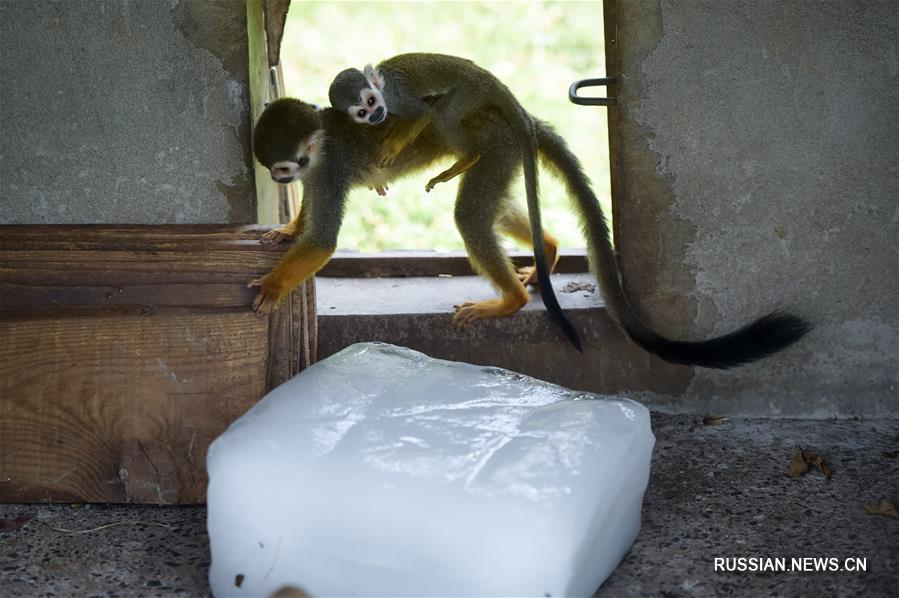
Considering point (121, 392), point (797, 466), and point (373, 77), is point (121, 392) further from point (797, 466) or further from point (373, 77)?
point (797, 466)

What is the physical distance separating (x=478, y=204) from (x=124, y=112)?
3.04 feet

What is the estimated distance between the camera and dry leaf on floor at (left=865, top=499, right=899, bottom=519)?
2.10 metres

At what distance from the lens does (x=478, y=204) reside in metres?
2.63

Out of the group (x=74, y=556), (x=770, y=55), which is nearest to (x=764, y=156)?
(x=770, y=55)

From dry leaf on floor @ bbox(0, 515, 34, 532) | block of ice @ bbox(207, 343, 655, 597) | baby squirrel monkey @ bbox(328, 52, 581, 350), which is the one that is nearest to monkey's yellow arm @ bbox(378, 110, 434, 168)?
baby squirrel monkey @ bbox(328, 52, 581, 350)

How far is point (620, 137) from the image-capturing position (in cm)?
253

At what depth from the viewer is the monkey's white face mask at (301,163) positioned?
2.26 m

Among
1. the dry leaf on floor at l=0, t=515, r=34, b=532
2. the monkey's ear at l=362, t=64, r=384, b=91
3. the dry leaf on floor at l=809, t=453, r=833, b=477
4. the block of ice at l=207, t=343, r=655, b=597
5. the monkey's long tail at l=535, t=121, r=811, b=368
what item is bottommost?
the dry leaf on floor at l=809, t=453, r=833, b=477

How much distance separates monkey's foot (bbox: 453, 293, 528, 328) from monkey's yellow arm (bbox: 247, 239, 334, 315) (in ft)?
1.50

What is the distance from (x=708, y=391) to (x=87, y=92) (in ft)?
5.78

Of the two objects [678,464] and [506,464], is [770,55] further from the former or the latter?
[506,464]

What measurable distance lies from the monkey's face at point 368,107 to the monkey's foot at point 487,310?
0.56 metres

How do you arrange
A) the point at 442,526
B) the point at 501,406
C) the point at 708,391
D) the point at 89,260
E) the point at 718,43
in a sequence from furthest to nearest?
the point at 708,391
the point at 718,43
the point at 89,260
the point at 501,406
the point at 442,526

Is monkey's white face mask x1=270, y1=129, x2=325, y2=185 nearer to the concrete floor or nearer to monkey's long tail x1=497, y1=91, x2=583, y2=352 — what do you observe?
monkey's long tail x1=497, y1=91, x2=583, y2=352
